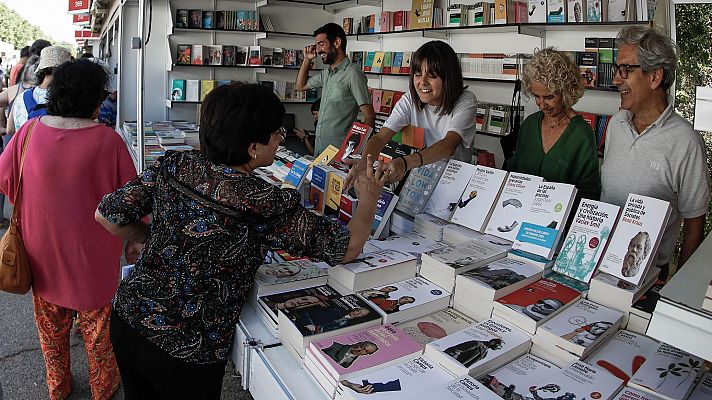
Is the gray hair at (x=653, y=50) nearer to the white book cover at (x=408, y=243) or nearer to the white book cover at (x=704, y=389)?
the white book cover at (x=408, y=243)

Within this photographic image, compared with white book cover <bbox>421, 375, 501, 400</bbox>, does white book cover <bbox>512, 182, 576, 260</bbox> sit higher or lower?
higher

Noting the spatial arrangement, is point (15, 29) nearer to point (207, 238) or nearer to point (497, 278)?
point (207, 238)

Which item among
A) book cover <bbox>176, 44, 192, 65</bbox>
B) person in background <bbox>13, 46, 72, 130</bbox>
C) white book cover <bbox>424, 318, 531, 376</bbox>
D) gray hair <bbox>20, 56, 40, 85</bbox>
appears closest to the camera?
white book cover <bbox>424, 318, 531, 376</bbox>

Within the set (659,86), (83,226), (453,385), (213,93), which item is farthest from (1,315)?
(659,86)

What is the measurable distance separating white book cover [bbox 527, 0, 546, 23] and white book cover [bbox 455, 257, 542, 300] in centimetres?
324

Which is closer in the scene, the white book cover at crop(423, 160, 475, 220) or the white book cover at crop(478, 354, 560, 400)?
the white book cover at crop(478, 354, 560, 400)

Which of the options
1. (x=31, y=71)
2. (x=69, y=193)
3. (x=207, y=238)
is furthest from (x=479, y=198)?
(x=31, y=71)

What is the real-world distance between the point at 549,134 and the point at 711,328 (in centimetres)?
149

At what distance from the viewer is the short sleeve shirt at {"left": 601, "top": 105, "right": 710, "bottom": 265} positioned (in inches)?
71.4

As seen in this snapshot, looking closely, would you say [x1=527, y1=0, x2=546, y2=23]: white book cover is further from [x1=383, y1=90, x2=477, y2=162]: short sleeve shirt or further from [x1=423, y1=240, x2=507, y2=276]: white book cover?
[x1=423, y1=240, x2=507, y2=276]: white book cover

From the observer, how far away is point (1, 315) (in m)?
3.41

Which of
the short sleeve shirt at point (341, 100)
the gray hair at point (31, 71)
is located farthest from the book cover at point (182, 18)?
the short sleeve shirt at point (341, 100)

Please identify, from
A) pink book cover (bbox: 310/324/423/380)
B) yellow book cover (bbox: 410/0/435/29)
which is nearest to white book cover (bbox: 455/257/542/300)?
pink book cover (bbox: 310/324/423/380)

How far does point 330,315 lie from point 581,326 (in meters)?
0.59
